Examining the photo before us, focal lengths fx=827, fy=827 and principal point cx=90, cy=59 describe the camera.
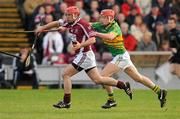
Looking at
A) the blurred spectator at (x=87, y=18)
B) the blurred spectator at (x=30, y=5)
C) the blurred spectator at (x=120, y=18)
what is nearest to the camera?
the blurred spectator at (x=87, y=18)

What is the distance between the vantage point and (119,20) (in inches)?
1038

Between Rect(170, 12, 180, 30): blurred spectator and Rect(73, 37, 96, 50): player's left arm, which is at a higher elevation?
Rect(73, 37, 96, 50): player's left arm

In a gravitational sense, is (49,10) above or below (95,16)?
above

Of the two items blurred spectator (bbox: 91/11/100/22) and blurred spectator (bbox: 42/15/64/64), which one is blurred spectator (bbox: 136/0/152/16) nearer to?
blurred spectator (bbox: 91/11/100/22)

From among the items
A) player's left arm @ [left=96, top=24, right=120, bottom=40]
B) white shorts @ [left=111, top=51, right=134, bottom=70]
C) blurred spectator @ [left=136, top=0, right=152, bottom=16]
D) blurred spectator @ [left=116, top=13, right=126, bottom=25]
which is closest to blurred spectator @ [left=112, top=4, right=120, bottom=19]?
blurred spectator @ [left=116, top=13, right=126, bottom=25]

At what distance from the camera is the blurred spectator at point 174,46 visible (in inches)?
928

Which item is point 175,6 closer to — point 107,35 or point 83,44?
point 107,35

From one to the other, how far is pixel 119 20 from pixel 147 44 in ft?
4.06

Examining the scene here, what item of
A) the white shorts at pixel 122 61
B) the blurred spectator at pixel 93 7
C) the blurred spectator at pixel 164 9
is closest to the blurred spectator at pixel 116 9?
the blurred spectator at pixel 93 7

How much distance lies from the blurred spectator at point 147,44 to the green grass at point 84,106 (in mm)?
3032

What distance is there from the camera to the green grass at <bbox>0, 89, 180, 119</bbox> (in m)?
16.0

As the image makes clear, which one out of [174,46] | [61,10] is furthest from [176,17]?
[61,10]

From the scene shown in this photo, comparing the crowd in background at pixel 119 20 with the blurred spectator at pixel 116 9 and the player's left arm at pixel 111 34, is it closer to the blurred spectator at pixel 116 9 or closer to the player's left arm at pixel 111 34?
the blurred spectator at pixel 116 9

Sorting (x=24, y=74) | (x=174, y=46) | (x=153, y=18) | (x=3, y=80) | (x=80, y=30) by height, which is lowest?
(x=3, y=80)
